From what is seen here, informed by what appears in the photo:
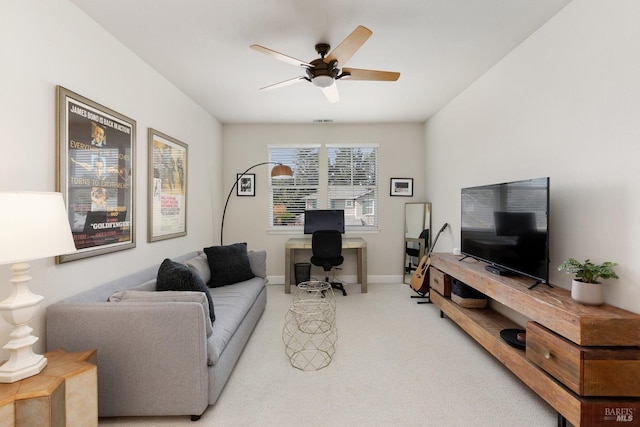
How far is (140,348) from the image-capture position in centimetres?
171

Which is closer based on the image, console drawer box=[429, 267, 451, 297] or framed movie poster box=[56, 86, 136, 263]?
framed movie poster box=[56, 86, 136, 263]

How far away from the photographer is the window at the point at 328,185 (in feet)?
16.1

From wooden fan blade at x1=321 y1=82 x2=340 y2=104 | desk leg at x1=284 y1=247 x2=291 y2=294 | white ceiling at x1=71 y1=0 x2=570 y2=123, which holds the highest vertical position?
white ceiling at x1=71 y1=0 x2=570 y2=123

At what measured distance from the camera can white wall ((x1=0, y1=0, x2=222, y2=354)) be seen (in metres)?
1.56

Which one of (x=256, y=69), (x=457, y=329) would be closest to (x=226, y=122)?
(x=256, y=69)

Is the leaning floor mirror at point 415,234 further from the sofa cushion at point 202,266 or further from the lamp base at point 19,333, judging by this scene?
the lamp base at point 19,333

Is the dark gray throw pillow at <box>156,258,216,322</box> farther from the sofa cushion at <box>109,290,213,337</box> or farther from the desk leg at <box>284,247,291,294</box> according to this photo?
the desk leg at <box>284,247,291,294</box>

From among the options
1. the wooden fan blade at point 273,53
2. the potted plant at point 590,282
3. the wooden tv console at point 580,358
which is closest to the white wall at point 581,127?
the potted plant at point 590,282

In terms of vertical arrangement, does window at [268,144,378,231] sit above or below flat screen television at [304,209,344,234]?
above

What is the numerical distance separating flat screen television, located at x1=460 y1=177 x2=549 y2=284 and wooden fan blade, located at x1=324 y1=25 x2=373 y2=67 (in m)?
1.51

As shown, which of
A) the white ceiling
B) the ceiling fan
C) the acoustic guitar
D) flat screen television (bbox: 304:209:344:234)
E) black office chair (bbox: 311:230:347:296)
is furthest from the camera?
flat screen television (bbox: 304:209:344:234)

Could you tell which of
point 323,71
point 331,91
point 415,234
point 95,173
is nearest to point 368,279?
point 415,234

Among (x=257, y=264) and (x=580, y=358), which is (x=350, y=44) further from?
(x=257, y=264)

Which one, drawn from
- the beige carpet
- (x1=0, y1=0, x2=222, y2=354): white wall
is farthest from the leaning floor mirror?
(x1=0, y1=0, x2=222, y2=354): white wall
